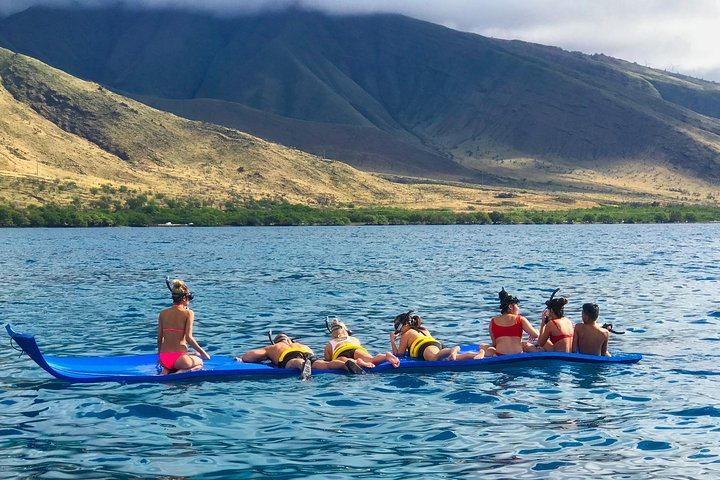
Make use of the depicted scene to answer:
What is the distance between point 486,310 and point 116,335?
12.3m

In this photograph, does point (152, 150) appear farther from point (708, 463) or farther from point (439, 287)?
point (708, 463)

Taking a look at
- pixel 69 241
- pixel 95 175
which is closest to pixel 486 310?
pixel 69 241

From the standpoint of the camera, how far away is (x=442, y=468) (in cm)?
1298

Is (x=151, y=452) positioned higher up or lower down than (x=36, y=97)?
lower down

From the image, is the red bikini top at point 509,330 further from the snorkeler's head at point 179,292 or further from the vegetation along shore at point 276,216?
the vegetation along shore at point 276,216

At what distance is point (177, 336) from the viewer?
60.7 ft

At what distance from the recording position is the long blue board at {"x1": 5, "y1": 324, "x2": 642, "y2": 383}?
18453mm

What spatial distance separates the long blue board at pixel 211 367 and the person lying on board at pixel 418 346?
0.65ft

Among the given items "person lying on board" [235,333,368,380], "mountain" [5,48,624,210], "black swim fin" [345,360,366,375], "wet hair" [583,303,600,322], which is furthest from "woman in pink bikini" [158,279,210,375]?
→ "mountain" [5,48,624,210]

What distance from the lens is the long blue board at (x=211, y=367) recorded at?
727 inches

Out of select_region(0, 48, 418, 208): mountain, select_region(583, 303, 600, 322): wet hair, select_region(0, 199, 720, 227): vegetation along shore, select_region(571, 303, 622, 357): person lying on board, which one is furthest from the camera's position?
select_region(0, 48, 418, 208): mountain

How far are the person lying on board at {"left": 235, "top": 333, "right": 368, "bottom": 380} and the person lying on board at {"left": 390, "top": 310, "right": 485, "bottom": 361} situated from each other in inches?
44.3

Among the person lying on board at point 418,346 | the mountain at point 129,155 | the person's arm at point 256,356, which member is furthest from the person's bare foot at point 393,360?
the mountain at point 129,155

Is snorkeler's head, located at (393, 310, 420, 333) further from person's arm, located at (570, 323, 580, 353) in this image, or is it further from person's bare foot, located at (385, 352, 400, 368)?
person's arm, located at (570, 323, 580, 353)
